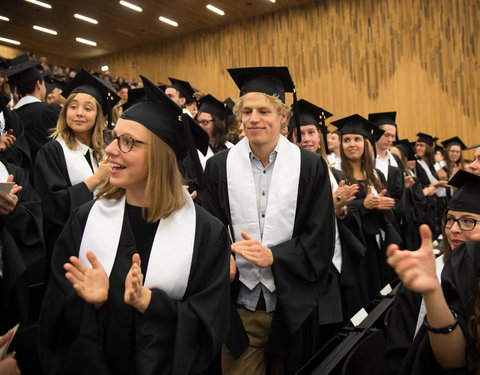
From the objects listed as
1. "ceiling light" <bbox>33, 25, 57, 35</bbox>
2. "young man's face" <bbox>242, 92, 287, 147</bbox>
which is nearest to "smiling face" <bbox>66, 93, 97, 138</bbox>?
"young man's face" <bbox>242, 92, 287, 147</bbox>

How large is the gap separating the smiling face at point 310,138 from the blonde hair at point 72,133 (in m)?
2.04

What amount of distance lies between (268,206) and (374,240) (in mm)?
2521

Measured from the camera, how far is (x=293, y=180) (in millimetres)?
2631

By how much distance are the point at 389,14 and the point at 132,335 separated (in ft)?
45.8

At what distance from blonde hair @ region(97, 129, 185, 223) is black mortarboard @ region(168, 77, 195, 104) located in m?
4.11

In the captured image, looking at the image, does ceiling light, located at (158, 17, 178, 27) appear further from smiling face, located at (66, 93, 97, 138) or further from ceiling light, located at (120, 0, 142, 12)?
smiling face, located at (66, 93, 97, 138)

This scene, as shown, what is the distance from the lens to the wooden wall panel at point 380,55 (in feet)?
40.3

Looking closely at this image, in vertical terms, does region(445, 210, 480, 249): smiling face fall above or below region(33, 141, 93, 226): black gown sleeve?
below

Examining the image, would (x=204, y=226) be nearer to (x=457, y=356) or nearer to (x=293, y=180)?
(x=293, y=180)

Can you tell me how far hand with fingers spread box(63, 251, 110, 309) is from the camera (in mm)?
1623

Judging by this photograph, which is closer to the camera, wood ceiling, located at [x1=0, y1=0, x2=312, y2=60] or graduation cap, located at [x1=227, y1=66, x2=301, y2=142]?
graduation cap, located at [x1=227, y1=66, x2=301, y2=142]

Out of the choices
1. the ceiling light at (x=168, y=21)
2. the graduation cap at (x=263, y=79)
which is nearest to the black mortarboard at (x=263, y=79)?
the graduation cap at (x=263, y=79)

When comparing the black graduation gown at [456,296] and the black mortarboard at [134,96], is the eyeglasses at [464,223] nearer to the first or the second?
the black graduation gown at [456,296]

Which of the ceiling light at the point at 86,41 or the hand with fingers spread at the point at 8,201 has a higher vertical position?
the ceiling light at the point at 86,41
